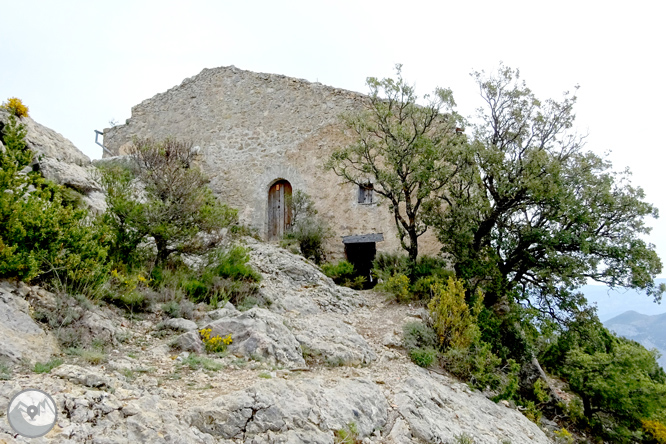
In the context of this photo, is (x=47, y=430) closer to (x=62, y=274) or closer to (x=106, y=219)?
(x=62, y=274)

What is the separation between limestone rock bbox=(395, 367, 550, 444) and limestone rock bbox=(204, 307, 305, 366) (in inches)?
54.6

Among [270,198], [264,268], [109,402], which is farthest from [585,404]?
[270,198]

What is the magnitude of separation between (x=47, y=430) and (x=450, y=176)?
8499 mm

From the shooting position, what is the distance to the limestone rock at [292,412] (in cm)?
347

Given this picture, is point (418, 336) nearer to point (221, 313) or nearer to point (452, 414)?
point (452, 414)

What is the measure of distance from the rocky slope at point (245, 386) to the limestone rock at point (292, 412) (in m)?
0.01

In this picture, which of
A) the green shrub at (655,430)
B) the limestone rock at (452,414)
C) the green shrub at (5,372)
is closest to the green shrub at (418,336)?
the limestone rock at (452,414)

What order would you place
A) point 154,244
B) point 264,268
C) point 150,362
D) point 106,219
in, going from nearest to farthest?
point 150,362 < point 106,219 < point 154,244 < point 264,268

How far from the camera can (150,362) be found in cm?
440

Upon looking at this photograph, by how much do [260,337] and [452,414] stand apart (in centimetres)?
251

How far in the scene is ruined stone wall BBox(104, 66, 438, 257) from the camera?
13.9 metres

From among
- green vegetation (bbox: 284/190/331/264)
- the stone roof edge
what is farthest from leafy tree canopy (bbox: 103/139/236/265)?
the stone roof edge

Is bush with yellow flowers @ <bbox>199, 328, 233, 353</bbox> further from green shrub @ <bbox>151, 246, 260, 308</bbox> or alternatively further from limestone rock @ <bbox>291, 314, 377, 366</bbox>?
limestone rock @ <bbox>291, 314, 377, 366</bbox>

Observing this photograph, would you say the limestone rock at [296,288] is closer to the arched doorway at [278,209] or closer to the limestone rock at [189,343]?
the limestone rock at [189,343]
